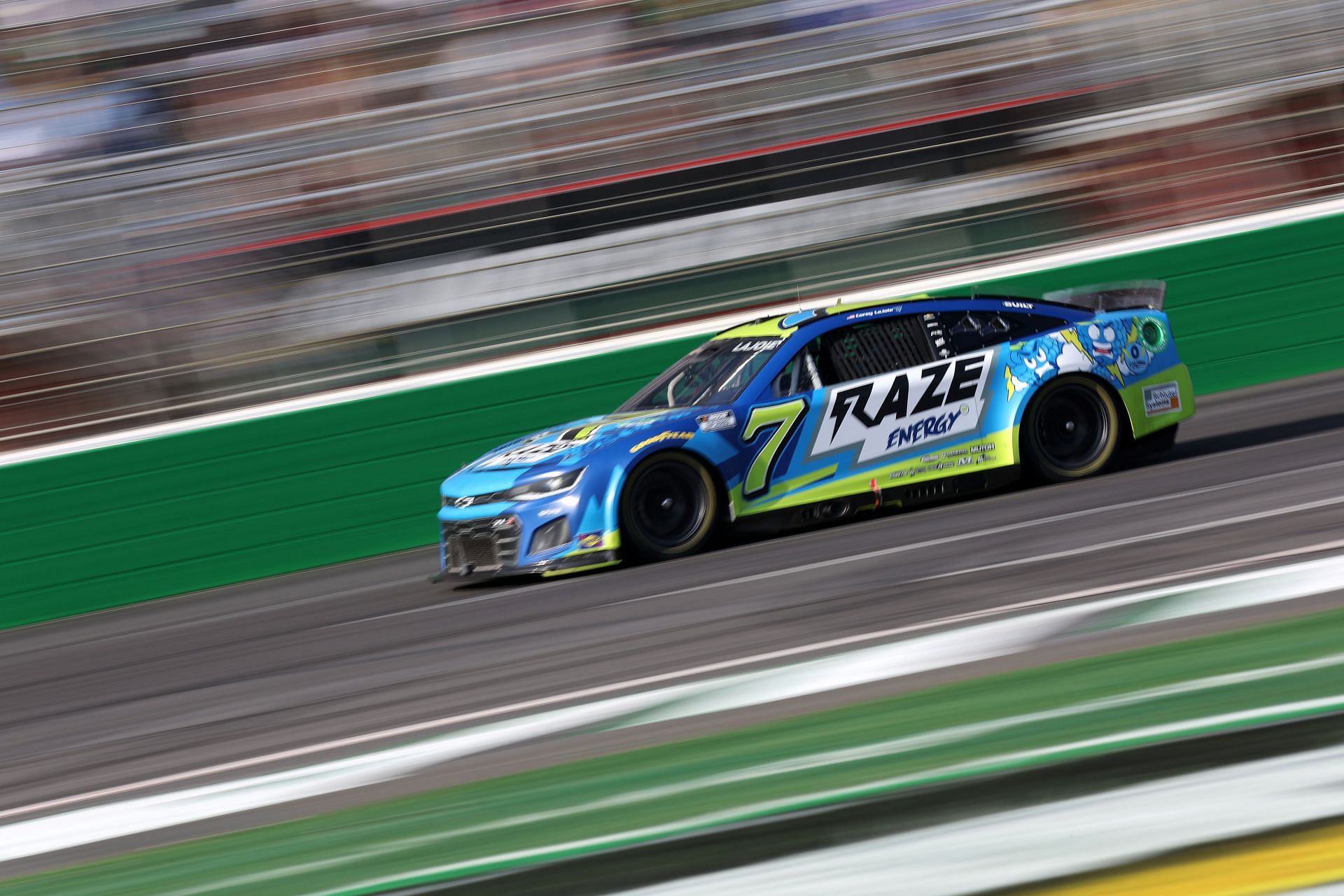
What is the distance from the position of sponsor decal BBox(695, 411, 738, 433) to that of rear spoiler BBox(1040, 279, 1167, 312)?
2281 millimetres

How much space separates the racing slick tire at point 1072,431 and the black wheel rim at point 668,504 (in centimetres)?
198

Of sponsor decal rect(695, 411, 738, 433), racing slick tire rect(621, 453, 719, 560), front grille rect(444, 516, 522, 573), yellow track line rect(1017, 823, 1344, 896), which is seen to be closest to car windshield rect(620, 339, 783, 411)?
sponsor decal rect(695, 411, 738, 433)

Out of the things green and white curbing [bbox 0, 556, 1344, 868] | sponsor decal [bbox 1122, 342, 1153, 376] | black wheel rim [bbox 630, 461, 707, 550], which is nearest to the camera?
green and white curbing [bbox 0, 556, 1344, 868]

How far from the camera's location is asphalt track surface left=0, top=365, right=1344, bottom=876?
5.70 m

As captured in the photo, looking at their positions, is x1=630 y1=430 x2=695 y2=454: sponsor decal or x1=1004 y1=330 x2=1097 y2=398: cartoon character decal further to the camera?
Answer: x1=1004 y1=330 x2=1097 y2=398: cartoon character decal

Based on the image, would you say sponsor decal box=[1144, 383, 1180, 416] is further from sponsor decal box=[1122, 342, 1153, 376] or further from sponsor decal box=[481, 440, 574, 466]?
sponsor decal box=[481, 440, 574, 466]

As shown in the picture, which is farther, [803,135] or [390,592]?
[803,135]

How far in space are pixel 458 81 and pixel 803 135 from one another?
3004mm

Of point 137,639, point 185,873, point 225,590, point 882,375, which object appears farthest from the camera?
point 225,590

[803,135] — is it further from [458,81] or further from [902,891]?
[902,891]

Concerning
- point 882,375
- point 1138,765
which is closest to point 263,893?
point 1138,765

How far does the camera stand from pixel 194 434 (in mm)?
11469

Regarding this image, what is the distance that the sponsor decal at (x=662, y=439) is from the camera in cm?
799

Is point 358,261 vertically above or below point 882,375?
above
